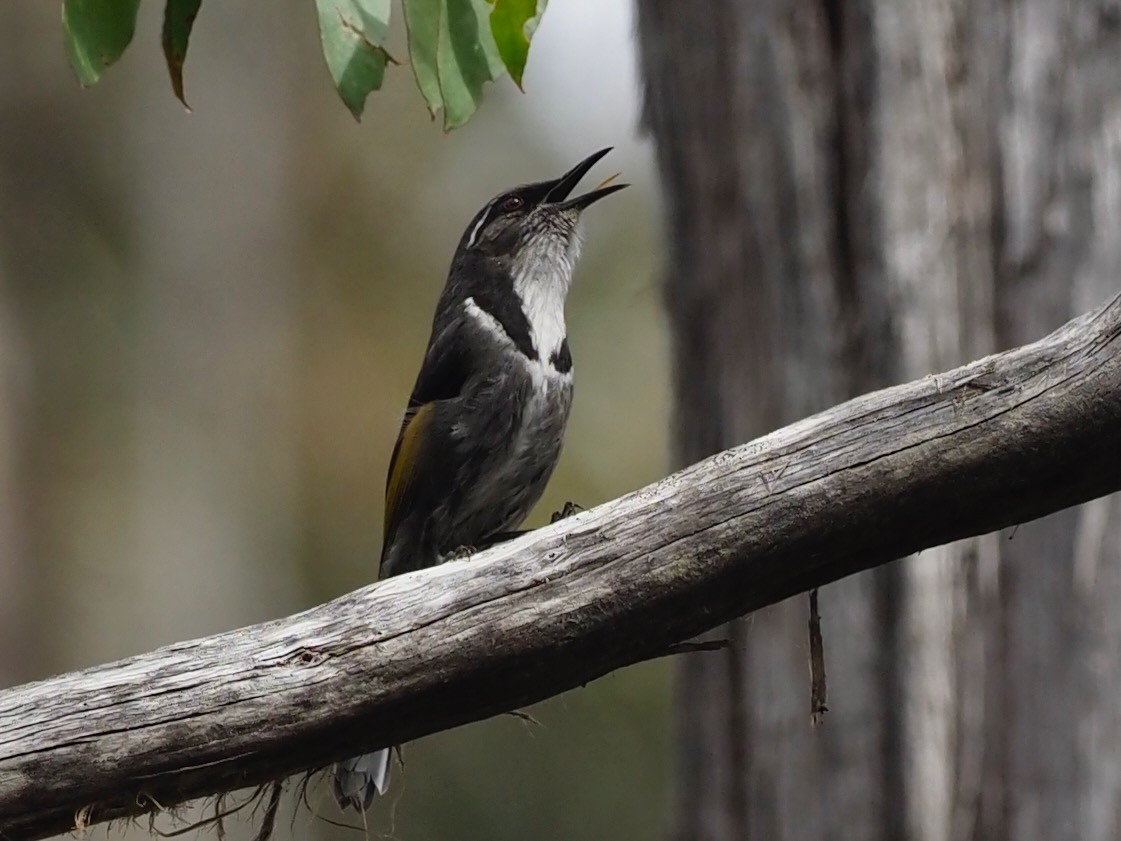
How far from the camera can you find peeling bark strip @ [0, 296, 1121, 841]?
2379mm

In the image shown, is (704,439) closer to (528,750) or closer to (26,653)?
(26,653)

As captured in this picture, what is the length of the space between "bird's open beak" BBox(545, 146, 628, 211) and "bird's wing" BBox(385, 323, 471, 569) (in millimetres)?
737

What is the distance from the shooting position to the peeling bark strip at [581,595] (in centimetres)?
238

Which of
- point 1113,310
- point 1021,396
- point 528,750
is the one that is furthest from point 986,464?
point 528,750

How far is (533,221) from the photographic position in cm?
483

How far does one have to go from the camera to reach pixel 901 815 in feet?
12.2

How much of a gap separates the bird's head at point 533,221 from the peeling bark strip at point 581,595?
2.24 meters

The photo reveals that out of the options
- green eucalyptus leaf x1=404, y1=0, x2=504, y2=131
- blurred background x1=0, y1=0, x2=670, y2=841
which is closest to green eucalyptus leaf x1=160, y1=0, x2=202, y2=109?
green eucalyptus leaf x1=404, y1=0, x2=504, y2=131

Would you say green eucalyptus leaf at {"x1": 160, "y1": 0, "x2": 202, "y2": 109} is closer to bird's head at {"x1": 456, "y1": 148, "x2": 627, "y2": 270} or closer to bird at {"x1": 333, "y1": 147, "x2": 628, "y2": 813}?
bird at {"x1": 333, "y1": 147, "x2": 628, "y2": 813}

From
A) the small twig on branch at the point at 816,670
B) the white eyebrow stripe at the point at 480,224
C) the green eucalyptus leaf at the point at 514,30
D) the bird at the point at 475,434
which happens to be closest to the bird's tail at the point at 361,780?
the bird at the point at 475,434

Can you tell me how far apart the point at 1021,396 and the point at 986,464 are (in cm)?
13

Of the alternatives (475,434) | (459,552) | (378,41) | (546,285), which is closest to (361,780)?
(459,552)

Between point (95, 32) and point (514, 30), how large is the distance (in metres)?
0.84

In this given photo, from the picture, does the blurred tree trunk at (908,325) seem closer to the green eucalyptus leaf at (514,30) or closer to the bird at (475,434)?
the bird at (475,434)
